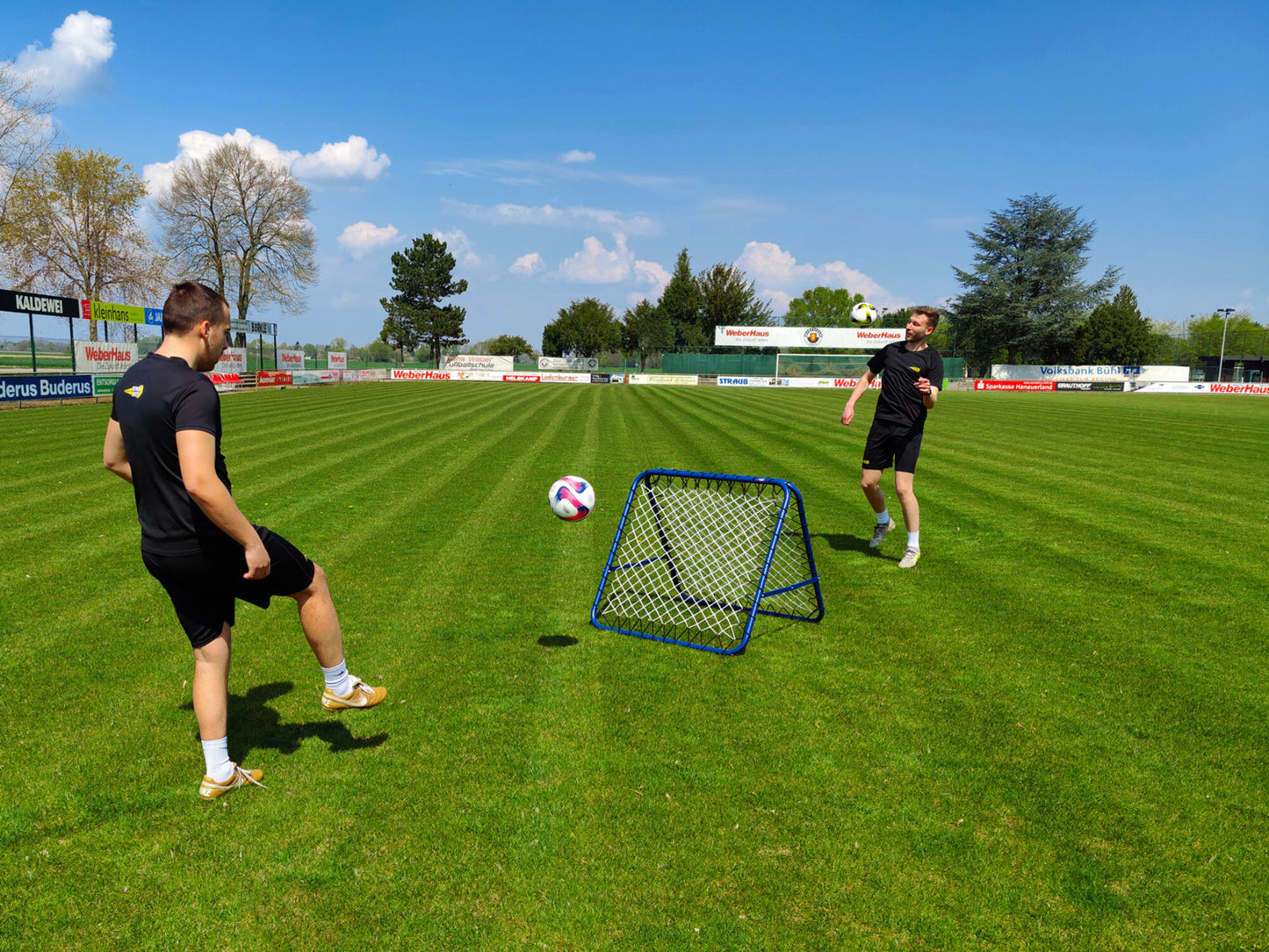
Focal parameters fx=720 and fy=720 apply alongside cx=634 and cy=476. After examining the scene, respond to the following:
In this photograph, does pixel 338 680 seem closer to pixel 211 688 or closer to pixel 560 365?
pixel 211 688

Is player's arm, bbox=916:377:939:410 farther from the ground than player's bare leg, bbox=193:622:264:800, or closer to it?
farther from the ground

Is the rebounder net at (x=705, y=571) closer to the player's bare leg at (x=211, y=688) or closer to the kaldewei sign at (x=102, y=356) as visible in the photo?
the player's bare leg at (x=211, y=688)

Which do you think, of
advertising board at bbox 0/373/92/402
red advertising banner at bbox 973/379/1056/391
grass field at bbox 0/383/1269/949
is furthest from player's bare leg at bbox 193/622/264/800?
red advertising banner at bbox 973/379/1056/391

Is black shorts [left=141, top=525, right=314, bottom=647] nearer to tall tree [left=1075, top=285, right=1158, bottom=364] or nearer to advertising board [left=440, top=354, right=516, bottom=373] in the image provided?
advertising board [left=440, top=354, right=516, bottom=373]

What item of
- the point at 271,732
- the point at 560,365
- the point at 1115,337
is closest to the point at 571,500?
the point at 271,732

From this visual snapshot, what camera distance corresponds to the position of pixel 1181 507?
31.8 ft

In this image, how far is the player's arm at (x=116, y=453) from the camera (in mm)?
3145

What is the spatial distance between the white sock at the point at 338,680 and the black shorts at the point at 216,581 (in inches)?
19.9

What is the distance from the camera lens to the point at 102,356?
26.5 m

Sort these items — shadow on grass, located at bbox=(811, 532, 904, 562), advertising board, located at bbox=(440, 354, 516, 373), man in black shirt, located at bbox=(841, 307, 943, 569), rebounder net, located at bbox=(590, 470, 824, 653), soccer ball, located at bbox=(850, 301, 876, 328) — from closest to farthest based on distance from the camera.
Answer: rebounder net, located at bbox=(590, 470, 824, 653) < man in black shirt, located at bbox=(841, 307, 943, 569) < shadow on grass, located at bbox=(811, 532, 904, 562) < soccer ball, located at bbox=(850, 301, 876, 328) < advertising board, located at bbox=(440, 354, 516, 373)

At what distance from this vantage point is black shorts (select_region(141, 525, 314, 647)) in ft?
10.2

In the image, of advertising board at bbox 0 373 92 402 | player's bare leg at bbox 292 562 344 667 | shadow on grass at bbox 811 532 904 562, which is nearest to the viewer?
player's bare leg at bbox 292 562 344 667

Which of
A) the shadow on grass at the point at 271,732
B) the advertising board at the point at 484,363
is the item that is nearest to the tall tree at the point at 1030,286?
the advertising board at the point at 484,363

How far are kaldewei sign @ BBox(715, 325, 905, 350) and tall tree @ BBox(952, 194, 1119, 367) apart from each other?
461 inches
